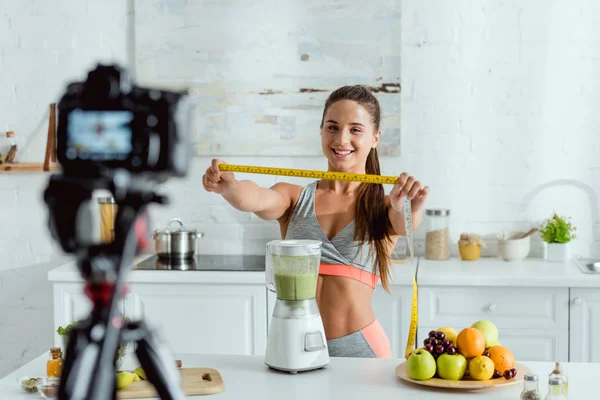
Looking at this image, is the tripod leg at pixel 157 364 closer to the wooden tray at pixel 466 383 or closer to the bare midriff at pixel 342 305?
the wooden tray at pixel 466 383

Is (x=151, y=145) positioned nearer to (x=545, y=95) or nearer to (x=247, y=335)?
(x=247, y=335)

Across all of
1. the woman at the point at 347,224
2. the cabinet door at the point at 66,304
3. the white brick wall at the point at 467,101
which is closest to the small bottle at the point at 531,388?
the woman at the point at 347,224

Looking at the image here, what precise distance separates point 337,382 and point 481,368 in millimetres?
326

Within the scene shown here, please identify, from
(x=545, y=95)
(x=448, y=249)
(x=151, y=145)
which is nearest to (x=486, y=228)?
(x=448, y=249)

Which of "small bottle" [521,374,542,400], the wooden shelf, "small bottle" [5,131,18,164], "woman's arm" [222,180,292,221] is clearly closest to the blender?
"woman's arm" [222,180,292,221]

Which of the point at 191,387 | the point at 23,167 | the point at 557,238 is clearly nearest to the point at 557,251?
the point at 557,238

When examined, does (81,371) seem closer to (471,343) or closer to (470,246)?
(471,343)

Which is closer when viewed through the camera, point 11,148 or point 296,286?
point 296,286

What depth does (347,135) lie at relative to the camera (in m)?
2.13

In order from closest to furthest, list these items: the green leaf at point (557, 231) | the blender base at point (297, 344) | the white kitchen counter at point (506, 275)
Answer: the blender base at point (297, 344) → the white kitchen counter at point (506, 275) → the green leaf at point (557, 231)

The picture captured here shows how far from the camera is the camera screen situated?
59cm

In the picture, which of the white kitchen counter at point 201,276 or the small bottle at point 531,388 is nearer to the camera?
the small bottle at point 531,388

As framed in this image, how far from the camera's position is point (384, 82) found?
3453mm

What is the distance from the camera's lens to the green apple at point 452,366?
1.59m
